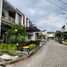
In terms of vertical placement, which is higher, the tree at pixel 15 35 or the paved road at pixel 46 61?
the tree at pixel 15 35

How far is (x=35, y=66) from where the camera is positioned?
47.8ft

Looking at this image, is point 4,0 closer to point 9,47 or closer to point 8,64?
point 9,47

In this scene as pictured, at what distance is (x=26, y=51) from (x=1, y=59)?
287 inches

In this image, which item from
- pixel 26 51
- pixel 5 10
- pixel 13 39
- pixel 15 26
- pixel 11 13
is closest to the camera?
pixel 26 51

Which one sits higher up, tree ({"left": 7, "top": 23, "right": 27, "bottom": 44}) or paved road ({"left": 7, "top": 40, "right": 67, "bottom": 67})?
tree ({"left": 7, "top": 23, "right": 27, "bottom": 44})

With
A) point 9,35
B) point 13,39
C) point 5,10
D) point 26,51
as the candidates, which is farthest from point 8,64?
point 5,10

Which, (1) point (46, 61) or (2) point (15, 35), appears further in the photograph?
(2) point (15, 35)

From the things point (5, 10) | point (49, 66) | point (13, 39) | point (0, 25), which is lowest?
point (49, 66)

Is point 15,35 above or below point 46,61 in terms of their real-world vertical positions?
above

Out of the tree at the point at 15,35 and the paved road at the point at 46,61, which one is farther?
the tree at the point at 15,35

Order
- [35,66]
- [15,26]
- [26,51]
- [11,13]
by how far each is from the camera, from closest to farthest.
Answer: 1. [35,66]
2. [26,51]
3. [15,26]
4. [11,13]

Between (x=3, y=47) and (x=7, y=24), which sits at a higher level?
(x=7, y=24)

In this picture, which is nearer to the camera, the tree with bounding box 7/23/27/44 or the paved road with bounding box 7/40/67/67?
the paved road with bounding box 7/40/67/67

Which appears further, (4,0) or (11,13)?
(11,13)
